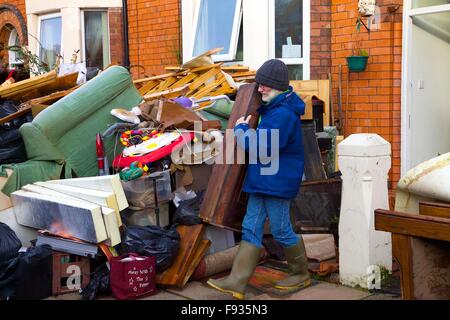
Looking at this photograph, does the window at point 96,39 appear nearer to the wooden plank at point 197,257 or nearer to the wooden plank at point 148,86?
the wooden plank at point 148,86

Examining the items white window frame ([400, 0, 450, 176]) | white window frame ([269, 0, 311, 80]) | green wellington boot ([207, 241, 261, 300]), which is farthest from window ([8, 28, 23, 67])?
green wellington boot ([207, 241, 261, 300])

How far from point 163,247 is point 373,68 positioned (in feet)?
11.1

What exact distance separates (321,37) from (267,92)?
3.01 meters

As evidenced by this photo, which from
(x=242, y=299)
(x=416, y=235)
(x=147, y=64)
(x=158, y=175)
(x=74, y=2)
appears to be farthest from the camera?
(x=74, y=2)

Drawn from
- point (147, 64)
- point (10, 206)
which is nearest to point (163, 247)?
point (10, 206)

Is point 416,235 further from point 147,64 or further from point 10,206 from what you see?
point 147,64

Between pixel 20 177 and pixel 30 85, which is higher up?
pixel 30 85

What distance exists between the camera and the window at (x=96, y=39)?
1007 centimetres

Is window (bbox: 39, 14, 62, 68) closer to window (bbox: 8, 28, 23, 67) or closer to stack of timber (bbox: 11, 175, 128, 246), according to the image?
window (bbox: 8, 28, 23, 67)

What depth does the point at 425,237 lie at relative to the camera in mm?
2793

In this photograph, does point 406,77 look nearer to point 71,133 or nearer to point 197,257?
point 197,257

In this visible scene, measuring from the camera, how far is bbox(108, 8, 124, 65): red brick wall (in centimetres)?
973

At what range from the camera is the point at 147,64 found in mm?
9320

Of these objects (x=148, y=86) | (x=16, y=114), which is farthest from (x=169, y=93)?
(x=16, y=114)
